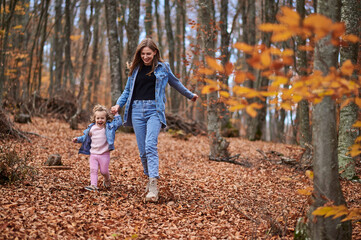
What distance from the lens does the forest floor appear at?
2910mm

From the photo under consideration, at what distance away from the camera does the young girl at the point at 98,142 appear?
13.3 ft

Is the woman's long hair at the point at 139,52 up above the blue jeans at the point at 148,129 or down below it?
above

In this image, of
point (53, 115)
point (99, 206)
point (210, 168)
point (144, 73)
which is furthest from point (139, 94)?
point (53, 115)

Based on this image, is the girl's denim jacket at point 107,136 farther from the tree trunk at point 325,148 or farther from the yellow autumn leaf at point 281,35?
the yellow autumn leaf at point 281,35

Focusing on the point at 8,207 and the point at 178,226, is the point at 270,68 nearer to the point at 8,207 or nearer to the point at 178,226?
the point at 178,226

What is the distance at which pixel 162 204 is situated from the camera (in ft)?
12.5

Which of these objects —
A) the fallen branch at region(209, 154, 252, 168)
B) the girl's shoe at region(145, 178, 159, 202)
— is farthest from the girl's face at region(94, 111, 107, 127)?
the fallen branch at region(209, 154, 252, 168)

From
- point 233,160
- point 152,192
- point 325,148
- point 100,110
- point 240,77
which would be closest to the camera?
point 240,77

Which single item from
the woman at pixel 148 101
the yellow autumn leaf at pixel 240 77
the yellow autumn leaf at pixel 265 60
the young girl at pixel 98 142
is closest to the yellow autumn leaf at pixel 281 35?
the yellow autumn leaf at pixel 265 60

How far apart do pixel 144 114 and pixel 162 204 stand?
1.16m

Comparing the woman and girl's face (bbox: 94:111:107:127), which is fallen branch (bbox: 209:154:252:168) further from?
girl's face (bbox: 94:111:107:127)

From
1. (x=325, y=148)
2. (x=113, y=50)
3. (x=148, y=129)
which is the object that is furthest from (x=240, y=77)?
(x=113, y=50)

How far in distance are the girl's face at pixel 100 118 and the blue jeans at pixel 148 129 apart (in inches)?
18.4

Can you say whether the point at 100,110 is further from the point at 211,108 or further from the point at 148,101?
the point at 211,108
